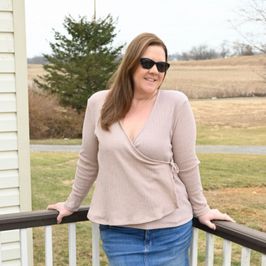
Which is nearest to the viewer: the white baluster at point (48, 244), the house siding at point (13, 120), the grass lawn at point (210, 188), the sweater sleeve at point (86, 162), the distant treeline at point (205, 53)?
the sweater sleeve at point (86, 162)

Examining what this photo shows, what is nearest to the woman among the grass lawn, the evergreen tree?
the grass lawn

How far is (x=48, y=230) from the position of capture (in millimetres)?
1866

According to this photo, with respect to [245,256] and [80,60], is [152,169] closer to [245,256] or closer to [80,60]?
[245,256]

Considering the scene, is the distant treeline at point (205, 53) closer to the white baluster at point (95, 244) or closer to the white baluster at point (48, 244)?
the white baluster at point (95, 244)

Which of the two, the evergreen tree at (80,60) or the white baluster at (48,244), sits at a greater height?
the evergreen tree at (80,60)

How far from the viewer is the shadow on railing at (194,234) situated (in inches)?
62.7

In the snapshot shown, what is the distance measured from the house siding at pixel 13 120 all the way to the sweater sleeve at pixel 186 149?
1398mm

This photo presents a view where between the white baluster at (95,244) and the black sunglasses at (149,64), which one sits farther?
the white baluster at (95,244)

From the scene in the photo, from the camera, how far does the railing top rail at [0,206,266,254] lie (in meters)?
1.57

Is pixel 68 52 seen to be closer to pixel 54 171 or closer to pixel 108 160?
pixel 54 171

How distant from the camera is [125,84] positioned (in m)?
1.70

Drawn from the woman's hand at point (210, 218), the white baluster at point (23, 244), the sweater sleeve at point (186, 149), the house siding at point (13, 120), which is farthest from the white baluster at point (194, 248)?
the house siding at point (13, 120)

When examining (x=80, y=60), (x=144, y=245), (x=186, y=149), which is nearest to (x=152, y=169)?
(x=186, y=149)

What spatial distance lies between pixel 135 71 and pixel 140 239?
23.6 inches
